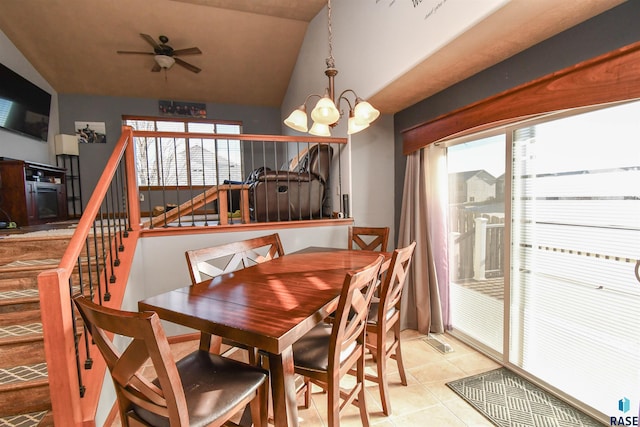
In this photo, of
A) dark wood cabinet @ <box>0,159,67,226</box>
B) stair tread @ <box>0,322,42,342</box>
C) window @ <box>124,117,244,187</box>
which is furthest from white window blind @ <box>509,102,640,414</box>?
dark wood cabinet @ <box>0,159,67,226</box>

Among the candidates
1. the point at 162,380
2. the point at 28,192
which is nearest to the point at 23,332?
the point at 162,380

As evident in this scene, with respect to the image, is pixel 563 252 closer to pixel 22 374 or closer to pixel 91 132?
pixel 22 374

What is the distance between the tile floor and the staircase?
1048mm

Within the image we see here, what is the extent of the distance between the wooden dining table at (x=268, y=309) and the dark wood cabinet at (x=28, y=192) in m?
3.91

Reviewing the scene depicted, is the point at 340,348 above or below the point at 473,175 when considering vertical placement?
below

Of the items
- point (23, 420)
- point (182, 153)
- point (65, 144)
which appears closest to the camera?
point (23, 420)

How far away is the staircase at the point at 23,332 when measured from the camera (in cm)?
156

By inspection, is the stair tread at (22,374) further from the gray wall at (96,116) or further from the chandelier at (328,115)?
the gray wall at (96,116)

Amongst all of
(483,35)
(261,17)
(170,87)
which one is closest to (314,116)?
(483,35)

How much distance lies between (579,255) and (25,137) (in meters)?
6.99

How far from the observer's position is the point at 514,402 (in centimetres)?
189

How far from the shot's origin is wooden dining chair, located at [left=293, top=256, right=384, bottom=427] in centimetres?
121

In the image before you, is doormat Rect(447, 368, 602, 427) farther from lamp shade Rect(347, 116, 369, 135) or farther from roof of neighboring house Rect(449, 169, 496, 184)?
lamp shade Rect(347, 116, 369, 135)

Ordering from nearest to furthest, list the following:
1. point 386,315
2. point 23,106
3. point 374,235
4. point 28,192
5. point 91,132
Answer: point 386,315 < point 374,235 < point 28,192 < point 23,106 < point 91,132
